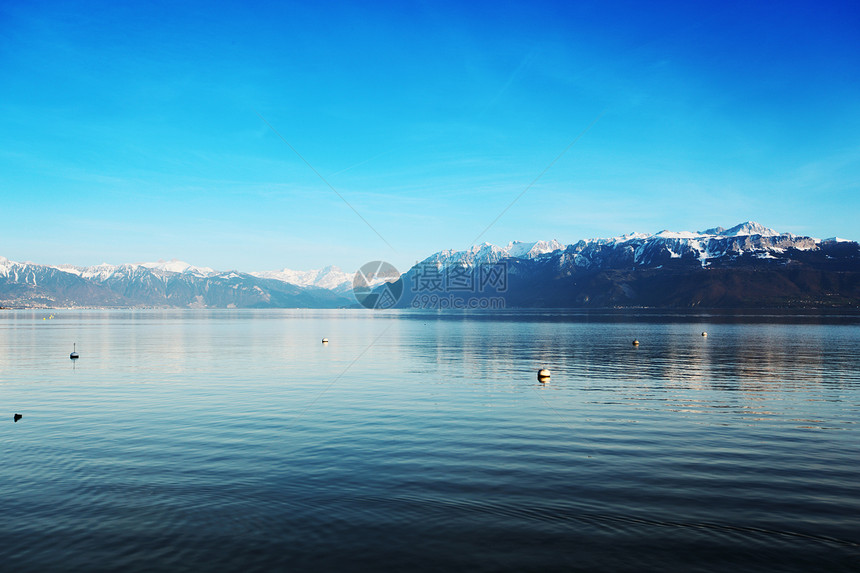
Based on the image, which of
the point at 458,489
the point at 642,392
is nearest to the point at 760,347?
the point at 642,392

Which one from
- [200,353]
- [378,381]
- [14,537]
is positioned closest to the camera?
[14,537]

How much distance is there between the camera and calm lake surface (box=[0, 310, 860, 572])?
15.3 meters

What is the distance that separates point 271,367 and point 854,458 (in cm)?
5595

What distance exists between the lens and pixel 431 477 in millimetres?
22078

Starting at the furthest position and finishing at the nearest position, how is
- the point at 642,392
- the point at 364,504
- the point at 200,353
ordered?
the point at 200,353 < the point at 642,392 < the point at 364,504

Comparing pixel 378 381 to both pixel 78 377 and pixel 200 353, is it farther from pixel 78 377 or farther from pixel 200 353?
pixel 200 353

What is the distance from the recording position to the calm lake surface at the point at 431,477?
15336 mm

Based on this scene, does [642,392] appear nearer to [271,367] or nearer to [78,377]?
[271,367]

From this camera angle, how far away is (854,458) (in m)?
25.0

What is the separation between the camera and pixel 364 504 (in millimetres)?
18828

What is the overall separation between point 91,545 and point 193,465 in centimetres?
836

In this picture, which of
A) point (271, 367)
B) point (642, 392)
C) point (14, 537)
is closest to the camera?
point (14, 537)

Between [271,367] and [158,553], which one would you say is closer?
[158,553]

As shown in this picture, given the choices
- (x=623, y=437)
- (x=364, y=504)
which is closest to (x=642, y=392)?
(x=623, y=437)
